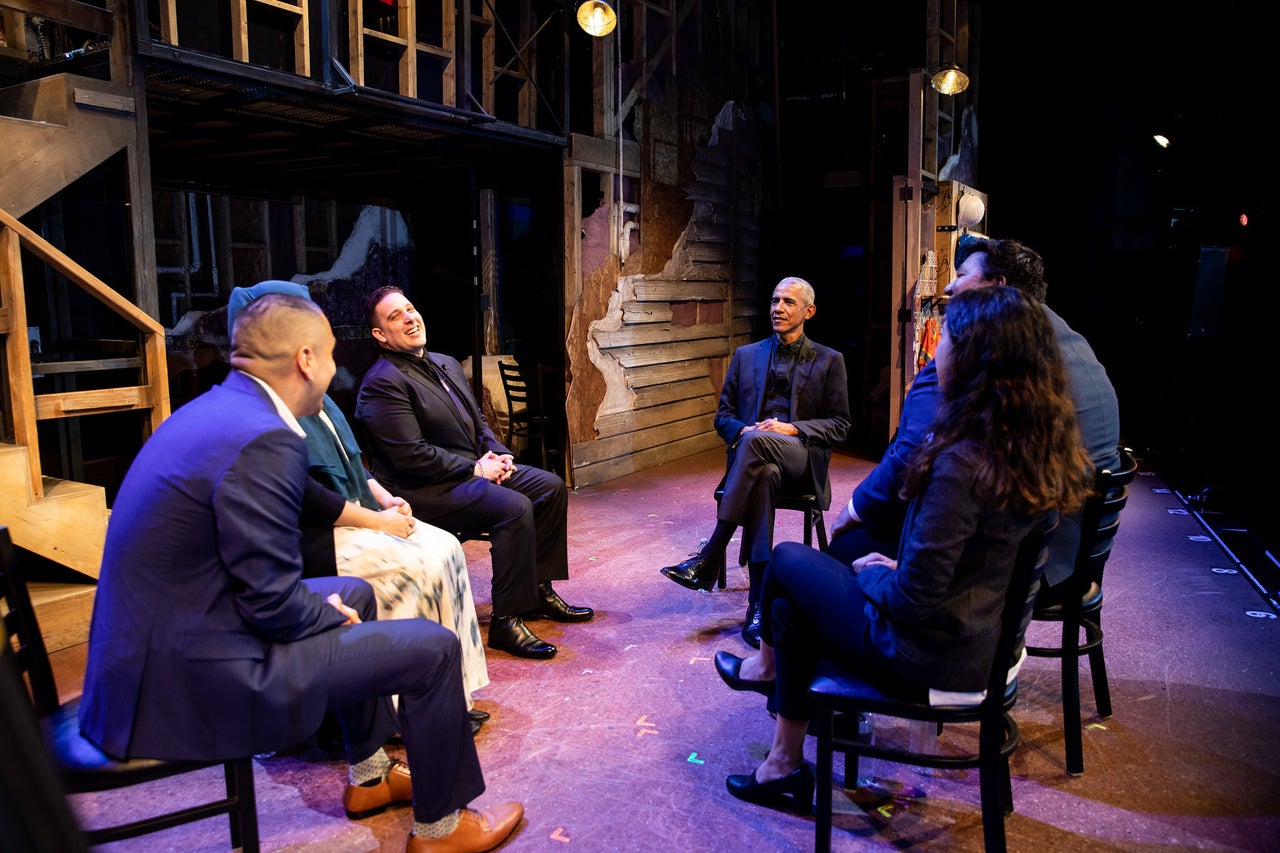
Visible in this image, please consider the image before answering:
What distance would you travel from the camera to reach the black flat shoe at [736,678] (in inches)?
109

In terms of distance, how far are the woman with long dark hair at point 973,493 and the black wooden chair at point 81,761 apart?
1.45 m

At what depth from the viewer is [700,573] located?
13.8ft

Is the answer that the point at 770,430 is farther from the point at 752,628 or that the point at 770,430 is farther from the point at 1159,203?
the point at 1159,203

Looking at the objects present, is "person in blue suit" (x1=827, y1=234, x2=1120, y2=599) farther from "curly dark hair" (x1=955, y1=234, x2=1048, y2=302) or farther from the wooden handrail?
the wooden handrail

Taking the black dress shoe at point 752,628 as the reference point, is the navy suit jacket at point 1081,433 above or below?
above

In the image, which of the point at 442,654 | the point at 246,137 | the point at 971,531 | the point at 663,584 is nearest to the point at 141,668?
the point at 442,654

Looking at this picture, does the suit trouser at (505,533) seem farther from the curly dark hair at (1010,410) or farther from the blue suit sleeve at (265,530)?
the curly dark hair at (1010,410)

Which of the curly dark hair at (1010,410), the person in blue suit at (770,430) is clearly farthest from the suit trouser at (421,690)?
the person in blue suit at (770,430)

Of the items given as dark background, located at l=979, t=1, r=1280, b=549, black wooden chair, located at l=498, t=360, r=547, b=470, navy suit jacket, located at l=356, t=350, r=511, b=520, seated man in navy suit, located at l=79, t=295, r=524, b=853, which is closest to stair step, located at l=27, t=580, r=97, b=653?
navy suit jacket, located at l=356, t=350, r=511, b=520

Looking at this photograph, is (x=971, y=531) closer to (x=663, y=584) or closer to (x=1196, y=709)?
(x=1196, y=709)

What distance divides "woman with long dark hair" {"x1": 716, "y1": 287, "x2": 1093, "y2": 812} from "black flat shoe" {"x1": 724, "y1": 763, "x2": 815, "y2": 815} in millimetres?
537

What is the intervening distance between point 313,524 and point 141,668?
40.8 inches

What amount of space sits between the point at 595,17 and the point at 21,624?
5266 mm

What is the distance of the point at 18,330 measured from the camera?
145 inches
